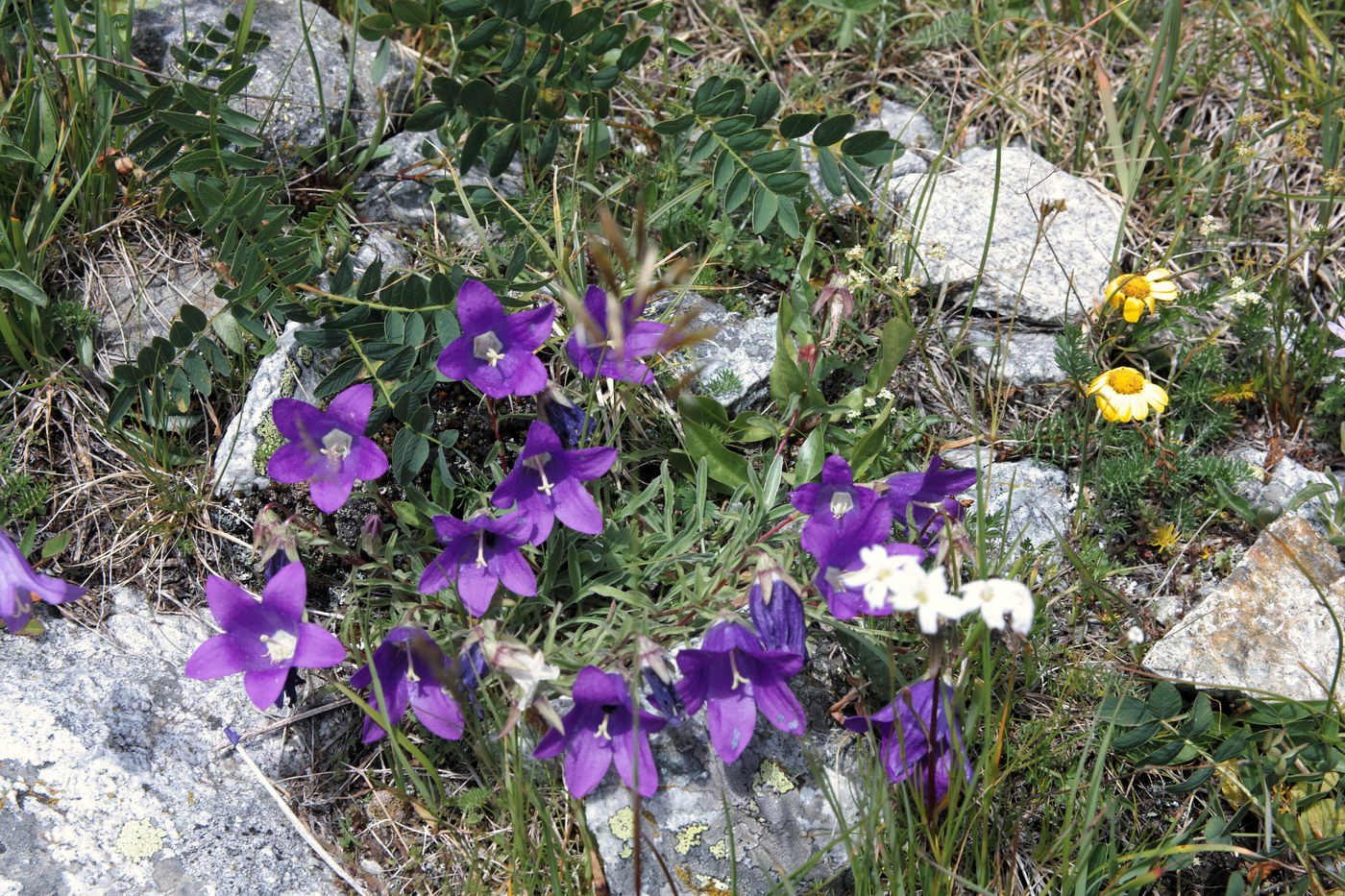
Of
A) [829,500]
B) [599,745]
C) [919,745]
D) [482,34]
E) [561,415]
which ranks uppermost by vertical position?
[482,34]

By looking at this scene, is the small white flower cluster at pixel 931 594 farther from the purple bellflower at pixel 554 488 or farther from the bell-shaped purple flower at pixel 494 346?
A: the bell-shaped purple flower at pixel 494 346

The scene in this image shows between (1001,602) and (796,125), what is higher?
(796,125)

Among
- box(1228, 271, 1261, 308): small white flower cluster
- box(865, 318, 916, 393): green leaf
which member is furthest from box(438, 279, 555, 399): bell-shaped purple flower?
box(1228, 271, 1261, 308): small white flower cluster

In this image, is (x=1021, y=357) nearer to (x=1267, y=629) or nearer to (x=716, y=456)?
(x=1267, y=629)

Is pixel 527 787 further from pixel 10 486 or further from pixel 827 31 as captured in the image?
pixel 827 31

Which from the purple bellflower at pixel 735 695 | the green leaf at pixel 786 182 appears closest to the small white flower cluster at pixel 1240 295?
the green leaf at pixel 786 182

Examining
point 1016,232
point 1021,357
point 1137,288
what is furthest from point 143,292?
point 1137,288
